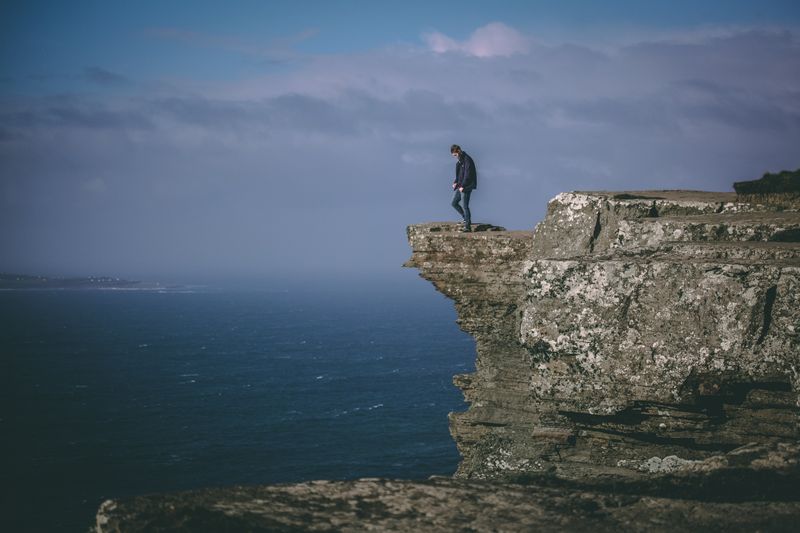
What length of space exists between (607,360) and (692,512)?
3.75 metres

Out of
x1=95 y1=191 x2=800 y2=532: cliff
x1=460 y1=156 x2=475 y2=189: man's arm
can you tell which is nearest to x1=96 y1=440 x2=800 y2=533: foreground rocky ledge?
x1=95 y1=191 x2=800 y2=532: cliff

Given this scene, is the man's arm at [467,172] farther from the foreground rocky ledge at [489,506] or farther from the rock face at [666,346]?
the foreground rocky ledge at [489,506]

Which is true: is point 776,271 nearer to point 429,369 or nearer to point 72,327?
point 429,369

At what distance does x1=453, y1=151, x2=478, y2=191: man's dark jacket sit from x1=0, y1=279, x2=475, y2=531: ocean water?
1663 inches

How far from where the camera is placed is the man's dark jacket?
22516 mm

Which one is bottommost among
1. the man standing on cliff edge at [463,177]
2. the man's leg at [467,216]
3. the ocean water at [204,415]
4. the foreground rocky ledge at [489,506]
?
the ocean water at [204,415]

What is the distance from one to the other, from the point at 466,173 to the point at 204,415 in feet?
233

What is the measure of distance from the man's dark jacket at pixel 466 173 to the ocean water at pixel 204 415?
1663 inches

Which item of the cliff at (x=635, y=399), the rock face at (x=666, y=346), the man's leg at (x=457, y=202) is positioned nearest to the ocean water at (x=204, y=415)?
the man's leg at (x=457, y=202)

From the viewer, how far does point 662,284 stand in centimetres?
858

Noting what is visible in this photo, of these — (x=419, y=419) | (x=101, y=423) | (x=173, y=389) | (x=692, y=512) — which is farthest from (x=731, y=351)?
(x=173, y=389)

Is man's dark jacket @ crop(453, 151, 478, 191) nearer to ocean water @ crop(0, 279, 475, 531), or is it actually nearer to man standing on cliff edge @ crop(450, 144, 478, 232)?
man standing on cliff edge @ crop(450, 144, 478, 232)

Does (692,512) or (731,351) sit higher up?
(731,351)

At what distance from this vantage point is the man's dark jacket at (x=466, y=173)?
73.9ft
